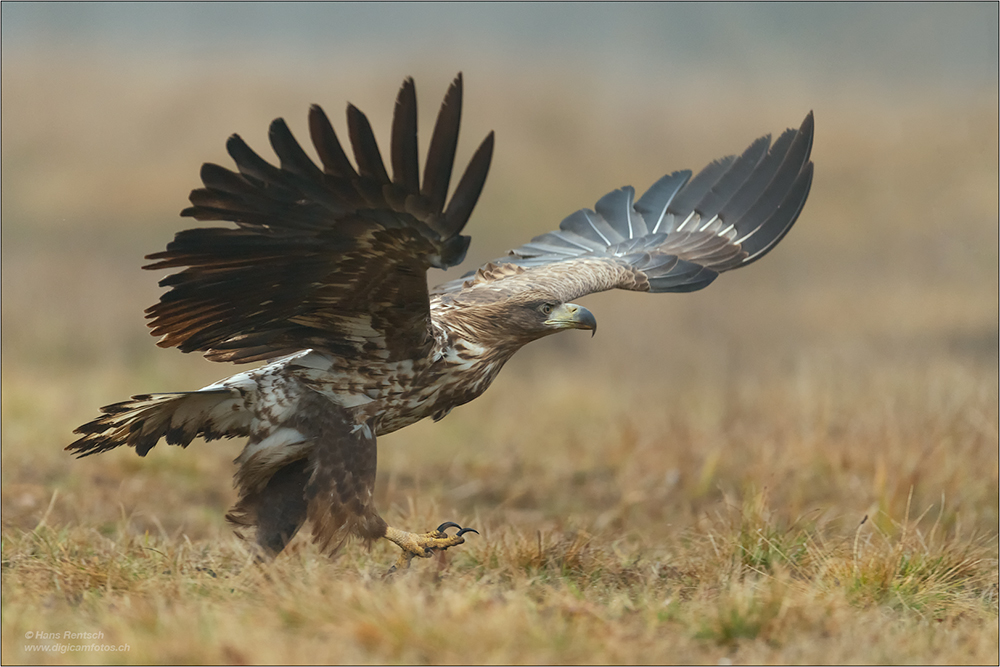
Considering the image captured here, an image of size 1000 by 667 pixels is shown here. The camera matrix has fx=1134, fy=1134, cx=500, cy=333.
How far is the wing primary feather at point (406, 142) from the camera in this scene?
392 centimetres

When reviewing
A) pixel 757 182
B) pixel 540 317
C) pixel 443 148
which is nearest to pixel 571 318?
pixel 540 317

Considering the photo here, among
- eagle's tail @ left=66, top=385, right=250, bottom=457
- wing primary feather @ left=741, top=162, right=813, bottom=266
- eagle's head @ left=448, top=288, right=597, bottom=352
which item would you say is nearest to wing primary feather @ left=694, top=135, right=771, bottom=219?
wing primary feather @ left=741, top=162, right=813, bottom=266

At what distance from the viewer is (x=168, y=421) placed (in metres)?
5.34

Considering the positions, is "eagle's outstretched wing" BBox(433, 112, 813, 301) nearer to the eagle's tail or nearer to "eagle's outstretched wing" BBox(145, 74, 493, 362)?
"eagle's outstretched wing" BBox(145, 74, 493, 362)

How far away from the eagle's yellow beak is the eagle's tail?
1.54 m

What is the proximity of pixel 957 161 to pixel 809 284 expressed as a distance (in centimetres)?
591

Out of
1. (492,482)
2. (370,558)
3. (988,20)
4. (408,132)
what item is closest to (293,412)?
(370,558)

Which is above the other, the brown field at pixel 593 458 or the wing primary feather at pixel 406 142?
the wing primary feather at pixel 406 142

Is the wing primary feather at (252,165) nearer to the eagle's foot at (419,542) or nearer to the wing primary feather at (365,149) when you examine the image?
the wing primary feather at (365,149)

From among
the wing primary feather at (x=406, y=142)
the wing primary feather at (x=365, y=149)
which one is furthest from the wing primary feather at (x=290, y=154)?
the wing primary feather at (x=406, y=142)

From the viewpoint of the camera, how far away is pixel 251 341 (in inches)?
206

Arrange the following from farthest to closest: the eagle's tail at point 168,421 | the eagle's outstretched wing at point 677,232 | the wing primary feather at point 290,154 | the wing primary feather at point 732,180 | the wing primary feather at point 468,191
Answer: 1. the wing primary feather at point 732,180
2. the eagle's outstretched wing at point 677,232
3. the eagle's tail at point 168,421
4. the wing primary feather at point 290,154
5. the wing primary feather at point 468,191

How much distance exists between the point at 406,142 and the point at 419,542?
2058 mm

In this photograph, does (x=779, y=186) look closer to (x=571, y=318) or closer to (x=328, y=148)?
(x=571, y=318)
